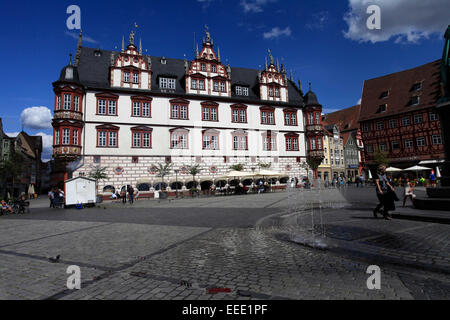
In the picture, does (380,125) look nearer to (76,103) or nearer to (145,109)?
(145,109)

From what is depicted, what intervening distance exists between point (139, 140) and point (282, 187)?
20.2m

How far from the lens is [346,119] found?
61.1 meters

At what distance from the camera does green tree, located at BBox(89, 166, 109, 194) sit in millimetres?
26125

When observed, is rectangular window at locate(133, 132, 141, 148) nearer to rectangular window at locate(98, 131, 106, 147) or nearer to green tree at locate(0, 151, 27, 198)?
rectangular window at locate(98, 131, 106, 147)

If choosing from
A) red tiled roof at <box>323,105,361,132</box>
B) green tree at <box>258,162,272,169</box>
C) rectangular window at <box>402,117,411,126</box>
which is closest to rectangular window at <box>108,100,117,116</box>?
green tree at <box>258,162,272,169</box>

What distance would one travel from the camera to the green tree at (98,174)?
85.7ft

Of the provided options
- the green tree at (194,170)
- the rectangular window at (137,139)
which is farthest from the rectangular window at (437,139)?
the rectangular window at (137,139)

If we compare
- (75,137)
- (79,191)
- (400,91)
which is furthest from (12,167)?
(400,91)

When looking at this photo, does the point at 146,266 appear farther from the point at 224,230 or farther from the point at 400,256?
the point at 400,256

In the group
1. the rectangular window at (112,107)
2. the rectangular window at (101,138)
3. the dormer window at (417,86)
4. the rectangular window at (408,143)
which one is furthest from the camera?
the dormer window at (417,86)

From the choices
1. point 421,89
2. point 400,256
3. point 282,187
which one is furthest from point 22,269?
point 421,89

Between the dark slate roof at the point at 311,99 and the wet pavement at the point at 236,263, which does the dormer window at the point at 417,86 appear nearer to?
the dark slate roof at the point at 311,99

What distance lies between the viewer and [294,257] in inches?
184

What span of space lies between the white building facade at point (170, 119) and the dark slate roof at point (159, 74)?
0.39ft
